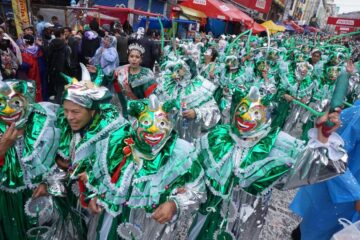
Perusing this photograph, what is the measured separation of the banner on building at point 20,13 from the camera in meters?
6.22

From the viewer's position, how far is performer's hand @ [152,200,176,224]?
6.32 feet

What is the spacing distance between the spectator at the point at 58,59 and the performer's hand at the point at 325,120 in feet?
16.3

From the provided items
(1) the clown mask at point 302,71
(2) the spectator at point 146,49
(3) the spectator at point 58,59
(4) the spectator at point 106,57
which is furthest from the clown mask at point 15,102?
(2) the spectator at point 146,49

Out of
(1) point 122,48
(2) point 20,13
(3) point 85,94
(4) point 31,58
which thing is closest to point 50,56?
(4) point 31,58

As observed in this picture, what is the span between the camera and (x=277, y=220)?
12.3ft

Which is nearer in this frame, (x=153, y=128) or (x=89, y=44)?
(x=153, y=128)

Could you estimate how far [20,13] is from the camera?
6305 mm

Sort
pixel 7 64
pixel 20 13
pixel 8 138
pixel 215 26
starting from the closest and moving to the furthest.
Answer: pixel 8 138 → pixel 7 64 → pixel 20 13 → pixel 215 26

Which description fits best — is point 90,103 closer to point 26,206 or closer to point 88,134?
point 88,134

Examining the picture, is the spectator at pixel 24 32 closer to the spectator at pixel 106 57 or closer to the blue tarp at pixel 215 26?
the spectator at pixel 106 57

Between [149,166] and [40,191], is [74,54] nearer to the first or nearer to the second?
[40,191]

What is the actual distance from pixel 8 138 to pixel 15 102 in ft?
0.75

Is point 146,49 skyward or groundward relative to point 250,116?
groundward

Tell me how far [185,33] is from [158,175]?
14.5 meters
